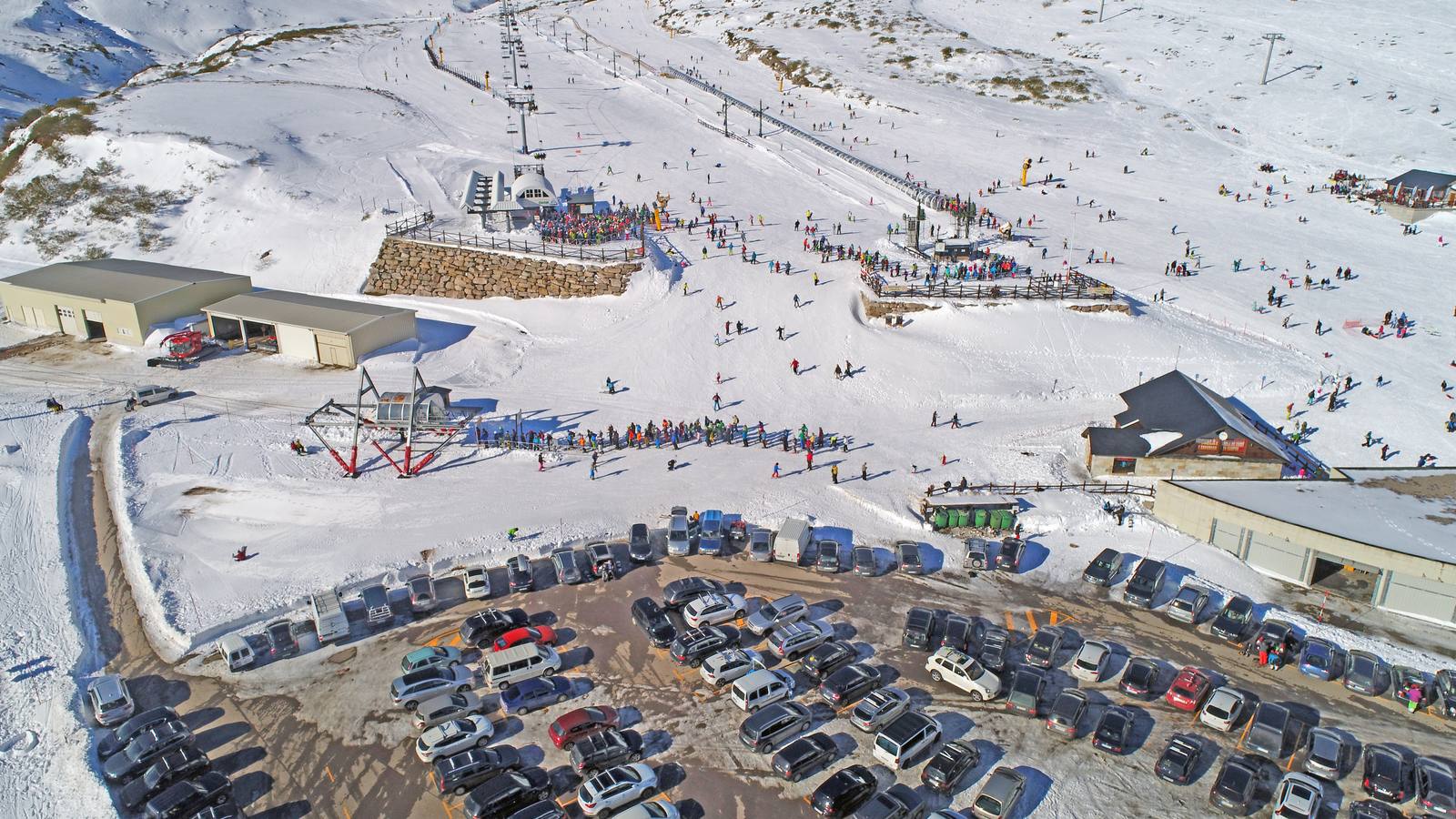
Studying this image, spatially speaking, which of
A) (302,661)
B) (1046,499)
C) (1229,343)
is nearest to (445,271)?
(302,661)

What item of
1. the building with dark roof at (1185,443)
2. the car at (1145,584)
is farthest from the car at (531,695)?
the building with dark roof at (1185,443)

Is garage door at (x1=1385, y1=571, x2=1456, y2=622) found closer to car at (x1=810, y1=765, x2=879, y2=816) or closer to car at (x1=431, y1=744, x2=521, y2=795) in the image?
car at (x1=810, y1=765, x2=879, y2=816)

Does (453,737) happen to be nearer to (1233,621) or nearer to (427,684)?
(427,684)

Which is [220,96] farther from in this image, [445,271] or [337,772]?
[337,772]

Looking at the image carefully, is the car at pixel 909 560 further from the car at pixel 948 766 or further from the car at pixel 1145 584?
the car at pixel 948 766

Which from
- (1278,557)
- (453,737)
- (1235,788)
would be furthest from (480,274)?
(1235,788)

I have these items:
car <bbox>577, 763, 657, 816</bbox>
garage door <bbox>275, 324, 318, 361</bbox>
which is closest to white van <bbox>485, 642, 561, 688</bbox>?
car <bbox>577, 763, 657, 816</bbox>
